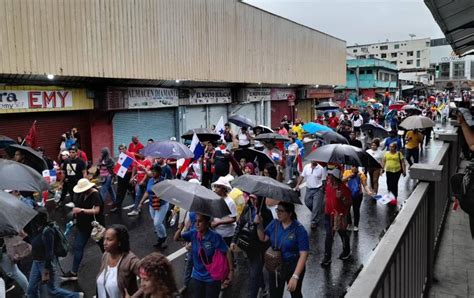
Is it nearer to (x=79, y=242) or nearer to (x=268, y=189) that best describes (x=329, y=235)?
(x=268, y=189)

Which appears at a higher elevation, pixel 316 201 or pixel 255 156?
pixel 255 156

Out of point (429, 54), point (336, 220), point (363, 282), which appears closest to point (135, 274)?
point (363, 282)

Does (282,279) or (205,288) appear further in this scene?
(282,279)

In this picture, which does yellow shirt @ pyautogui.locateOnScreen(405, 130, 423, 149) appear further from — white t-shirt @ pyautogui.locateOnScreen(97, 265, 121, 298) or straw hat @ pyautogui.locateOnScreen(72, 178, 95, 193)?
white t-shirt @ pyautogui.locateOnScreen(97, 265, 121, 298)

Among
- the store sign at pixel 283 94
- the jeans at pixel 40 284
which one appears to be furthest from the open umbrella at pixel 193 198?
the store sign at pixel 283 94

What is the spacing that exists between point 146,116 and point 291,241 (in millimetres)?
16868

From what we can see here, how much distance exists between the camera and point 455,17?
609 cm

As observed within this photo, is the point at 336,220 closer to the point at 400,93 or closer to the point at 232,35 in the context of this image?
the point at 232,35

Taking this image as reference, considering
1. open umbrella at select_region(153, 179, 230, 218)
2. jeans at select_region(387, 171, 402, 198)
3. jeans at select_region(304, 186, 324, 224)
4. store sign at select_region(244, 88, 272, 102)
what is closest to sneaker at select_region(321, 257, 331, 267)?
jeans at select_region(304, 186, 324, 224)

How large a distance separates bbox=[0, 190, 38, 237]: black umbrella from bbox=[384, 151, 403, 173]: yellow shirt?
8832 mm

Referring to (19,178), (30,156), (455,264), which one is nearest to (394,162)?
(455,264)

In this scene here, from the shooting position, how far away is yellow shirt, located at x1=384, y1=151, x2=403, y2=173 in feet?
35.9

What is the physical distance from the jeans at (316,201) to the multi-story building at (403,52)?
9970 centimetres

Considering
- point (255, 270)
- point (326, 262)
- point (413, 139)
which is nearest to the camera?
point (255, 270)
